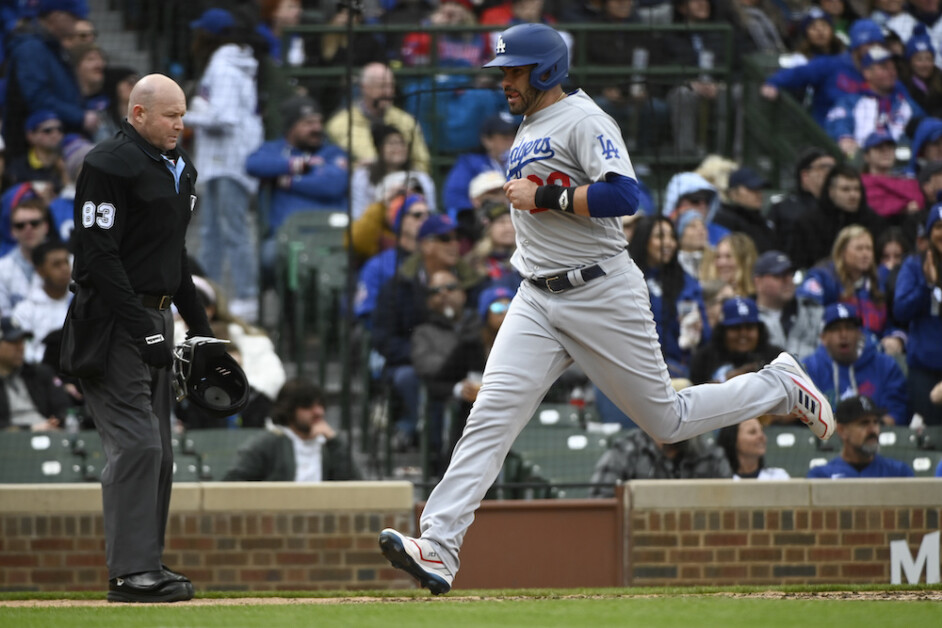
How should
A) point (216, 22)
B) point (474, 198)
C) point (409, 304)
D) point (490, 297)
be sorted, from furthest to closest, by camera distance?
point (216, 22), point (474, 198), point (409, 304), point (490, 297)

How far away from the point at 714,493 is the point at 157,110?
3.31 m

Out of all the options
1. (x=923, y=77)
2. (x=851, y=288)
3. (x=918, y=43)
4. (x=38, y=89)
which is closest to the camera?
(x=851, y=288)

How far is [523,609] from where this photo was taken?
16.2 ft

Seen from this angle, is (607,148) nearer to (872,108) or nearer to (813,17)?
(872,108)

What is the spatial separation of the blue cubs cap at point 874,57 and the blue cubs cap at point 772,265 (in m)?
3.12

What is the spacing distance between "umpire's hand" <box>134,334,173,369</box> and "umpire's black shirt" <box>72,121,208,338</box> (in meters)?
0.03

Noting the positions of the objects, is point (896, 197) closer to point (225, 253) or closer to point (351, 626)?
point (225, 253)

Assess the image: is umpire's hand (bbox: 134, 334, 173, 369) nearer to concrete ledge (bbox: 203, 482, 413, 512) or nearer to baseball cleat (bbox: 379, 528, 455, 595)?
baseball cleat (bbox: 379, 528, 455, 595)

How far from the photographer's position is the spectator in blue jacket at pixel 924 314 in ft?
28.3

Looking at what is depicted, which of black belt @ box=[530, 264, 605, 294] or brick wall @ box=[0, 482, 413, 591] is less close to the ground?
black belt @ box=[530, 264, 605, 294]

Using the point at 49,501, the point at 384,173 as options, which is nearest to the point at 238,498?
the point at 49,501

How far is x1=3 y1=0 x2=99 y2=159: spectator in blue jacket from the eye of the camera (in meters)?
10.8

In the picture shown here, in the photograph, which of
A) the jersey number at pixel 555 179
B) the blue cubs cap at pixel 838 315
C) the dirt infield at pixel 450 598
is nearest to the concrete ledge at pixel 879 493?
the blue cubs cap at pixel 838 315

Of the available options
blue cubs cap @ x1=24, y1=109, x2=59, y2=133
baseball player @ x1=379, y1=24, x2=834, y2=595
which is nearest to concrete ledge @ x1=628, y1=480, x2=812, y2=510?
baseball player @ x1=379, y1=24, x2=834, y2=595
